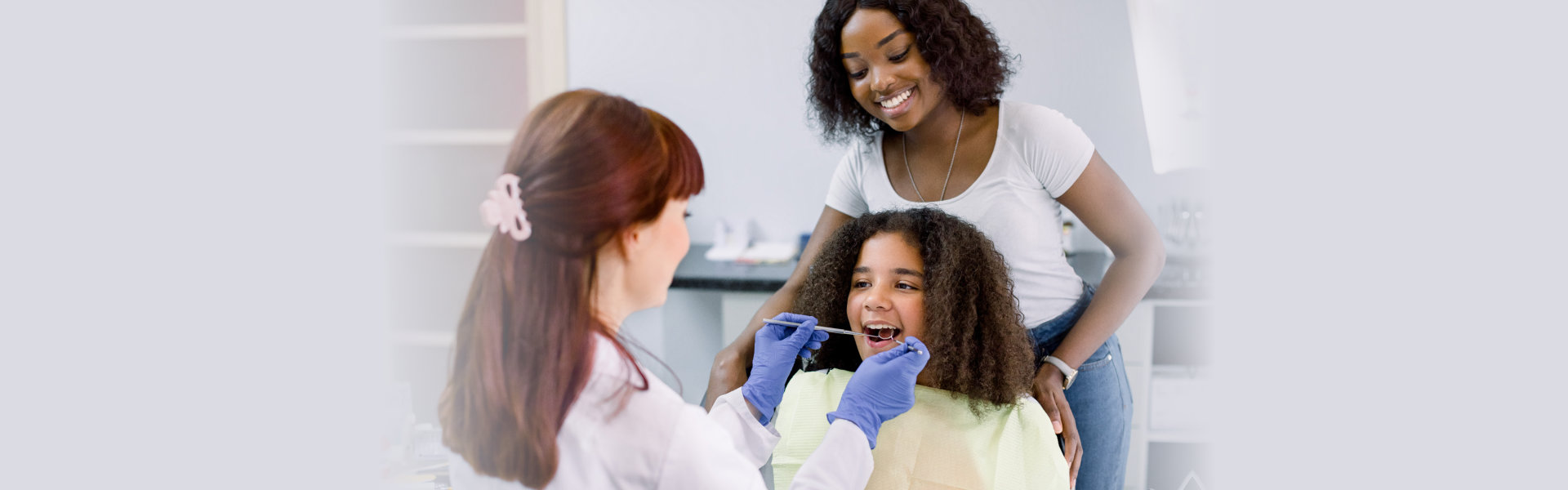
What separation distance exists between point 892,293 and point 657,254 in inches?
19.4

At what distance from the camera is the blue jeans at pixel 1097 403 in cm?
145

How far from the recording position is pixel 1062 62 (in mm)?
1830

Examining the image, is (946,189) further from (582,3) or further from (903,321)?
(582,3)

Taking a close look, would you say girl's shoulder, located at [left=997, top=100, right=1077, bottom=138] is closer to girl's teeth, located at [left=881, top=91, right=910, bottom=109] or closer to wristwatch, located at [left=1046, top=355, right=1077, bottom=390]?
girl's teeth, located at [left=881, top=91, right=910, bottom=109]

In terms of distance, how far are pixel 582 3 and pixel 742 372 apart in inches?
30.7

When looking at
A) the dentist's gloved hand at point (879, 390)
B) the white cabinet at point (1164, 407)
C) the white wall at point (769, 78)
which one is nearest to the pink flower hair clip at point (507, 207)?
the dentist's gloved hand at point (879, 390)

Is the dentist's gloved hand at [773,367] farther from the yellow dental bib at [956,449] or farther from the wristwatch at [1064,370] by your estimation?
the wristwatch at [1064,370]

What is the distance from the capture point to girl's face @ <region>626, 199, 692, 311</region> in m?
0.94

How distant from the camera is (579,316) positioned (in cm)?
92

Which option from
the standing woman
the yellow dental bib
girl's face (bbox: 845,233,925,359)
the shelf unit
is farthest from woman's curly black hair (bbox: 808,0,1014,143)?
the shelf unit

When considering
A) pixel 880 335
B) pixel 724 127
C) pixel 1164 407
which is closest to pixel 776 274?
pixel 724 127

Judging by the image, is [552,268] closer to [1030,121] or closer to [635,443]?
[635,443]

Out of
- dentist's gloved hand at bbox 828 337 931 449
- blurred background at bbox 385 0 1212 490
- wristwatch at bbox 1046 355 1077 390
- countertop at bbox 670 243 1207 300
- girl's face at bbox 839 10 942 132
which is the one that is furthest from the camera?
countertop at bbox 670 243 1207 300

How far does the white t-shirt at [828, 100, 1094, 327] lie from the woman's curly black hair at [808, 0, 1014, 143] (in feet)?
0.14
